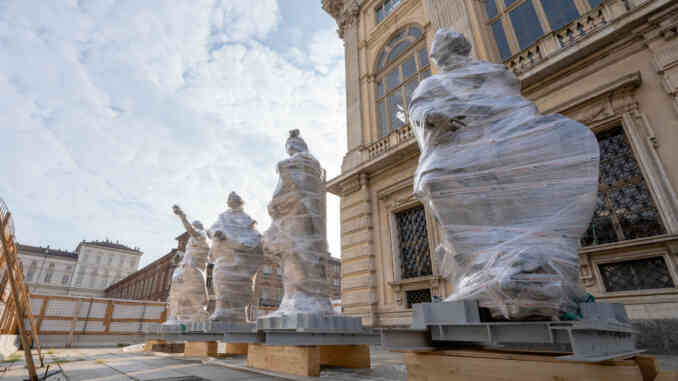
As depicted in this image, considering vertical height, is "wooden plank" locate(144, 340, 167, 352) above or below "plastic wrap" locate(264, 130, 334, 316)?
below

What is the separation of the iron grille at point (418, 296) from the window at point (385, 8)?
1048 centimetres

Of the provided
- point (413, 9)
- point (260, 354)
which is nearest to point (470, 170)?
point (260, 354)

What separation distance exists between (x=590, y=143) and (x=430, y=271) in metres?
6.29

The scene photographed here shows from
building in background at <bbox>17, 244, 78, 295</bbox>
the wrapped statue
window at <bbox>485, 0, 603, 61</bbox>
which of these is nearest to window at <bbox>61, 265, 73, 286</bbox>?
building in background at <bbox>17, 244, 78, 295</bbox>

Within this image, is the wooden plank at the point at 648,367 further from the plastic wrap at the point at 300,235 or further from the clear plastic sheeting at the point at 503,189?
the plastic wrap at the point at 300,235

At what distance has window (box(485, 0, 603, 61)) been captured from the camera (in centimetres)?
720

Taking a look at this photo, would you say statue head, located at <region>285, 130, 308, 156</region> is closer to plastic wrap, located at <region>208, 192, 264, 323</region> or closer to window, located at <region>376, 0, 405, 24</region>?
plastic wrap, located at <region>208, 192, 264, 323</region>

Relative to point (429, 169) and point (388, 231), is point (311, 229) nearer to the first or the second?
point (429, 169)

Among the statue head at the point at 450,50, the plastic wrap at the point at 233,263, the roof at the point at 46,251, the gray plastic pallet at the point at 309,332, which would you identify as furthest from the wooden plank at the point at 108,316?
the roof at the point at 46,251

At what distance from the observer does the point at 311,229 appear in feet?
13.2

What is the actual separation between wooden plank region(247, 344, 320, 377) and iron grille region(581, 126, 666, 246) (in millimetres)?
5481

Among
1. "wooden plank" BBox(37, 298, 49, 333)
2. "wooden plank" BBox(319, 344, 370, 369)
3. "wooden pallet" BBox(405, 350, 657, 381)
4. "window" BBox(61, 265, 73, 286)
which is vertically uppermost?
"window" BBox(61, 265, 73, 286)

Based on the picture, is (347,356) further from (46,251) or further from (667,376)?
(46,251)

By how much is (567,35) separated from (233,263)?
8400mm
